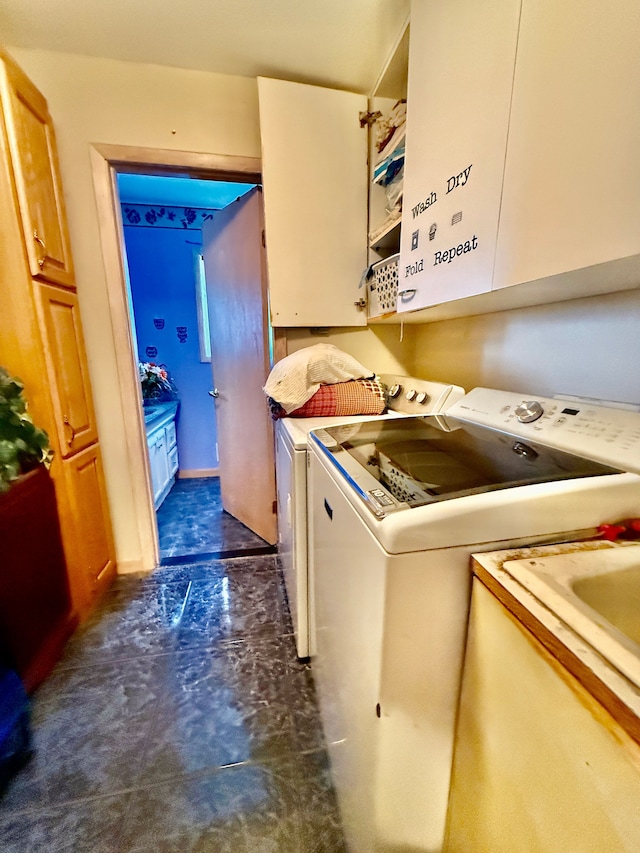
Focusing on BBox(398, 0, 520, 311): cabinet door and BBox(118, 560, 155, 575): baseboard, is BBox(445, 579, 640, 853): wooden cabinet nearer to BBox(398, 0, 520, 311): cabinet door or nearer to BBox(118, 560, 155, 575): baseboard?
BBox(398, 0, 520, 311): cabinet door

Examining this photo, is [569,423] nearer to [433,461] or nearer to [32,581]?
[433,461]

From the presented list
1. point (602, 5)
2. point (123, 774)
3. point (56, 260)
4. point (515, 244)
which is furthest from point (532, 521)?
point (56, 260)

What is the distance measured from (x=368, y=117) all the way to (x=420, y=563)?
6.60ft

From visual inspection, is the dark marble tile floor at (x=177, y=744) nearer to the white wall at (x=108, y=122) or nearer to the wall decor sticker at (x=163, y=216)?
the white wall at (x=108, y=122)

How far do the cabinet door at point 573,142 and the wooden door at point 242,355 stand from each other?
146 centimetres

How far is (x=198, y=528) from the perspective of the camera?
2.58m

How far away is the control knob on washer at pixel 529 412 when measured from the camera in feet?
3.25

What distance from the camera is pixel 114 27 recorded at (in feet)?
Result: 4.80

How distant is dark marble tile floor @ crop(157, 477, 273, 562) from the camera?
2305 millimetres

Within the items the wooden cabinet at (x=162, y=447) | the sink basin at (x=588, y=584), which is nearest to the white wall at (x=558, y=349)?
the sink basin at (x=588, y=584)

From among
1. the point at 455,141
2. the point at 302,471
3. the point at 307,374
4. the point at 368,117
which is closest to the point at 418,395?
the point at 307,374

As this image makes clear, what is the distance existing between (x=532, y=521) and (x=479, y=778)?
16.8 inches

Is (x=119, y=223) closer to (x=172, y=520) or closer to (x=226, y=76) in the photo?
(x=226, y=76)

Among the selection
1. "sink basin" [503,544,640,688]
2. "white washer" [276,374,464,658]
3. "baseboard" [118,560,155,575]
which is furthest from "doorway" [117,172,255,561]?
"sink basin" [503,544,640,688]
